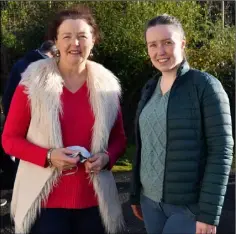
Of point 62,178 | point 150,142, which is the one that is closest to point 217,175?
point 150,142

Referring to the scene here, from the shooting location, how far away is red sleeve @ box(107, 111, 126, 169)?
2.70 m

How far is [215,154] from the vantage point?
2150 millimetres

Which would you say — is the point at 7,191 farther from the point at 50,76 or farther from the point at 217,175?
the point at 217,175

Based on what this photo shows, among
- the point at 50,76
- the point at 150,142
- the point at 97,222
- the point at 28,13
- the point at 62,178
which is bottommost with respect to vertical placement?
the point at 97,222

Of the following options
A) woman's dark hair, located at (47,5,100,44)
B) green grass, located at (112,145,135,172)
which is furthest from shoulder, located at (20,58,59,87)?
green grass, located at (112,145,135,172)

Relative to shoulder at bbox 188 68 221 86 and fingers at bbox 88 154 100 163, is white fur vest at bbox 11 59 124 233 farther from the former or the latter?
shoulder at bbox 188 68 221 86

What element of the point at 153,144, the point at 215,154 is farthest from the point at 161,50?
the point at 215,154

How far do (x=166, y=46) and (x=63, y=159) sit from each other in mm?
780

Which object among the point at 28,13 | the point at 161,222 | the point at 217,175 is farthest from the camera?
Result: the point at 28,13

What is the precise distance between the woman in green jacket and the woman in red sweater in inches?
11.1

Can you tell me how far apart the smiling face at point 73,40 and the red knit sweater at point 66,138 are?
183 millimetres

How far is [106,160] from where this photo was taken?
261cm

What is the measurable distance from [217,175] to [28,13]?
7.94 m

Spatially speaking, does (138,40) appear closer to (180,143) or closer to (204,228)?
(180,143)
